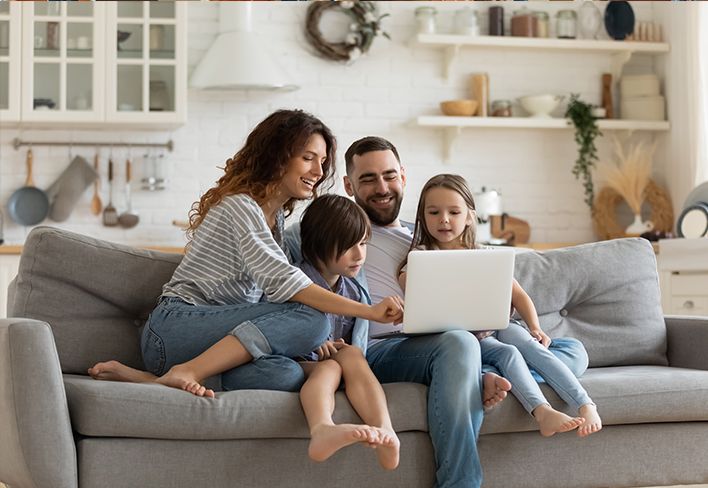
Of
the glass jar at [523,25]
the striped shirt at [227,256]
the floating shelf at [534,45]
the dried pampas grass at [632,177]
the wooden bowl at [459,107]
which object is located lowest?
the striped shirt at [227,256]

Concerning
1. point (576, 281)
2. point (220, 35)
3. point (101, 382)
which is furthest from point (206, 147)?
point (101, 382)

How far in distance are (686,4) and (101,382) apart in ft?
14.1

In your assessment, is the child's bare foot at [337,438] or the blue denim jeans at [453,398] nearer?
the child's bare foot at [337,438]

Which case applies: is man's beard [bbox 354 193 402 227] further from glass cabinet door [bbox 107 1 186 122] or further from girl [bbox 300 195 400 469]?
glass cabinet door [bbox 107 1 186 122]

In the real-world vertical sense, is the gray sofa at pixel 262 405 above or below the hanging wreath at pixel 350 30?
below

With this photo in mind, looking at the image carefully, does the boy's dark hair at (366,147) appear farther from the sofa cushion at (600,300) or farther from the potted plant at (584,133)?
the potted plant at (584,133)

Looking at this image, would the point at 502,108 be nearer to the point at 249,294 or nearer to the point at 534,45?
the point at 534,45

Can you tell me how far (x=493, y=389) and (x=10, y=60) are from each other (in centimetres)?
350

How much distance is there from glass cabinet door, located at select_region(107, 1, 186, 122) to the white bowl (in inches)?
73.4

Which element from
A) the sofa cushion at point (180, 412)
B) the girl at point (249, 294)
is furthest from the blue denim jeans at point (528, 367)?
the sofa cushion at point (180, 412)

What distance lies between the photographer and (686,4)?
555 cm

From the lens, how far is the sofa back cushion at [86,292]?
2729 millimetres

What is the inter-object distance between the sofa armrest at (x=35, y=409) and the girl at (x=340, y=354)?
538mm

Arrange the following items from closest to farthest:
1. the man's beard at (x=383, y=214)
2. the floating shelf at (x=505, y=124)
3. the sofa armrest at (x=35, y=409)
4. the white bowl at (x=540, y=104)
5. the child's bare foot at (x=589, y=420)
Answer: the sofa armrest at (x=35, y=409)
the child's bare foot at (x=589, y=420)
the man's beard at (x=383, y=214)
the floating shelf at (x=505, y=124)
the white bowl at (x=540, y=104)
